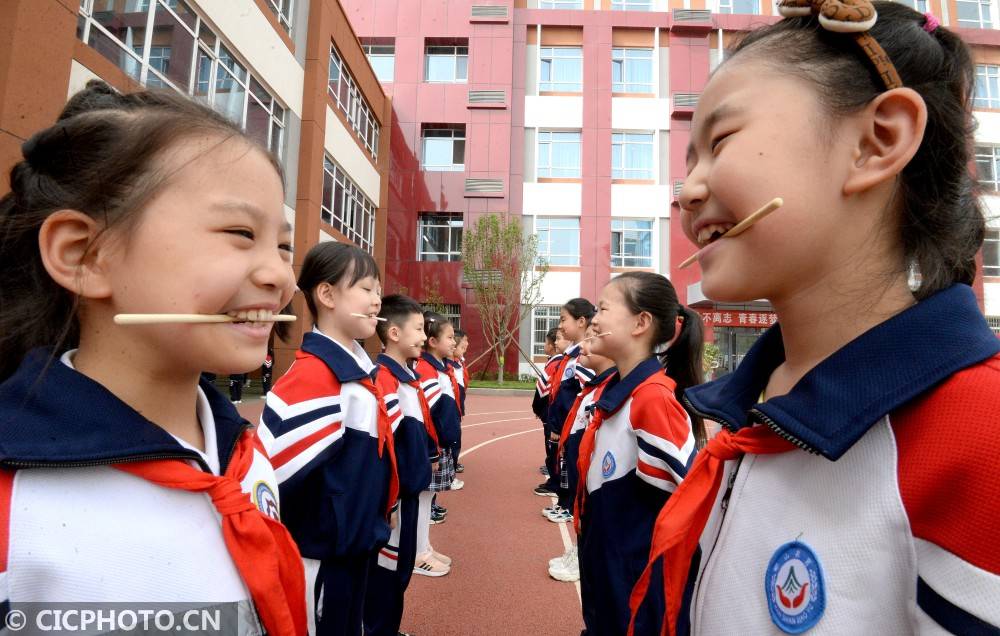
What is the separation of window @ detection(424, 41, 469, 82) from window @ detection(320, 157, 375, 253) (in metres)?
6.63

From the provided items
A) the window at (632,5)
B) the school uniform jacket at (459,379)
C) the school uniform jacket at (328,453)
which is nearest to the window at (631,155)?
the window at (632,5)

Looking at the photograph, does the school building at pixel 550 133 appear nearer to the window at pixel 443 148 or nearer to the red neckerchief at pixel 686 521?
the window at pixel 443 148

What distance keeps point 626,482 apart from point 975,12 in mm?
28531

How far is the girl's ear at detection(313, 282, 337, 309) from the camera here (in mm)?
2732

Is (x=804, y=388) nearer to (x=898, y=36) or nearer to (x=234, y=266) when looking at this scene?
(x=898, y=36)

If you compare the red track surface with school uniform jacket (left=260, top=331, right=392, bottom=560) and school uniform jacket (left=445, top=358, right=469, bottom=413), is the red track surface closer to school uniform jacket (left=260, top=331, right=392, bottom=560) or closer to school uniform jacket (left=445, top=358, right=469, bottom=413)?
school uniform jacket (left=445, top=358, right=469, bottom=413)

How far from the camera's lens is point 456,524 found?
200 inches

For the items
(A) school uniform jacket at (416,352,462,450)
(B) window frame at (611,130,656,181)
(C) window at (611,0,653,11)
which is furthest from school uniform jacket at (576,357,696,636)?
(C) window at (611,0,653,11)

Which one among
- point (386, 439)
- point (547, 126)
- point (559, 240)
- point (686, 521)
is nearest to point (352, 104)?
point (547, 126)

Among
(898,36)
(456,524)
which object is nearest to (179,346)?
(898,36)

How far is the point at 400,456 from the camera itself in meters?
3.37

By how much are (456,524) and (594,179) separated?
17.7 m

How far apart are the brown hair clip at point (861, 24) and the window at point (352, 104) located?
1412cm

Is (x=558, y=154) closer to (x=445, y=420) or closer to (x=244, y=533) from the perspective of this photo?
(x=445, y=420)
